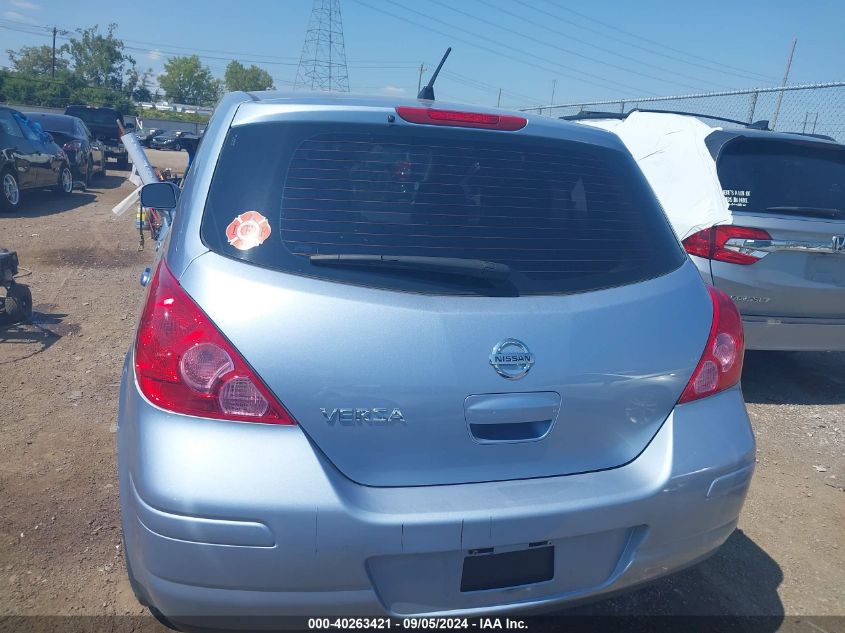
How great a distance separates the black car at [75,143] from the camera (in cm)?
1524

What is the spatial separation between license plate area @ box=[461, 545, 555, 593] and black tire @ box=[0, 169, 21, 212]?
11729 millimetres

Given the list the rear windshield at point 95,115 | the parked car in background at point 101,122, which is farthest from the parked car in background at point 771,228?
the rear windshield at point 95,115

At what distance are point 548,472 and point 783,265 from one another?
354cm

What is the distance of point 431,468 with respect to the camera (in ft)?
6.19

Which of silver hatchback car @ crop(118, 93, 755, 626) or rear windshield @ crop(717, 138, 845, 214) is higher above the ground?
rear windshield @ crop(717, 138, 845, 214)

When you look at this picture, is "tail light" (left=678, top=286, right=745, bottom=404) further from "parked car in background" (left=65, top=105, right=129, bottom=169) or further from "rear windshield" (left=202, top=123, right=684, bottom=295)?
"parked car in background" (left=65, top=105, right=129, bottom=169)

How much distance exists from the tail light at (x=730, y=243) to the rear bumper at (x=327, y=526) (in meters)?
3.07

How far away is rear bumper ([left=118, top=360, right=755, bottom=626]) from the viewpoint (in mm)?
1738

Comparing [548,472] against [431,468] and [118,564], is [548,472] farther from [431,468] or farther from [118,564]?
[118,564]

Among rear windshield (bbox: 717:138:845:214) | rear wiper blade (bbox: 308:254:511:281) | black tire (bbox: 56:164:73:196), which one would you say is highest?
rear windshield (bbox: 717:138:845:214)

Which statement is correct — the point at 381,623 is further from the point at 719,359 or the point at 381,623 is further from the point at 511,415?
the point at 719,359

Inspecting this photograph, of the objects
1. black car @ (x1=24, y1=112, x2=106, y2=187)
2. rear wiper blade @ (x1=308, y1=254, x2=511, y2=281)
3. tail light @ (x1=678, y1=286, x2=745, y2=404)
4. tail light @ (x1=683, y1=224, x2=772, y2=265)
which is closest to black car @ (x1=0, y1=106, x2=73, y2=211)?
black car @ (x1=24, y1=112, x2=106, y2=187)

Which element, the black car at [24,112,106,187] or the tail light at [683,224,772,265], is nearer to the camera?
the tail light at [683,224,772,265]

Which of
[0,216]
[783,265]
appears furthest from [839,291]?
[0,216]
